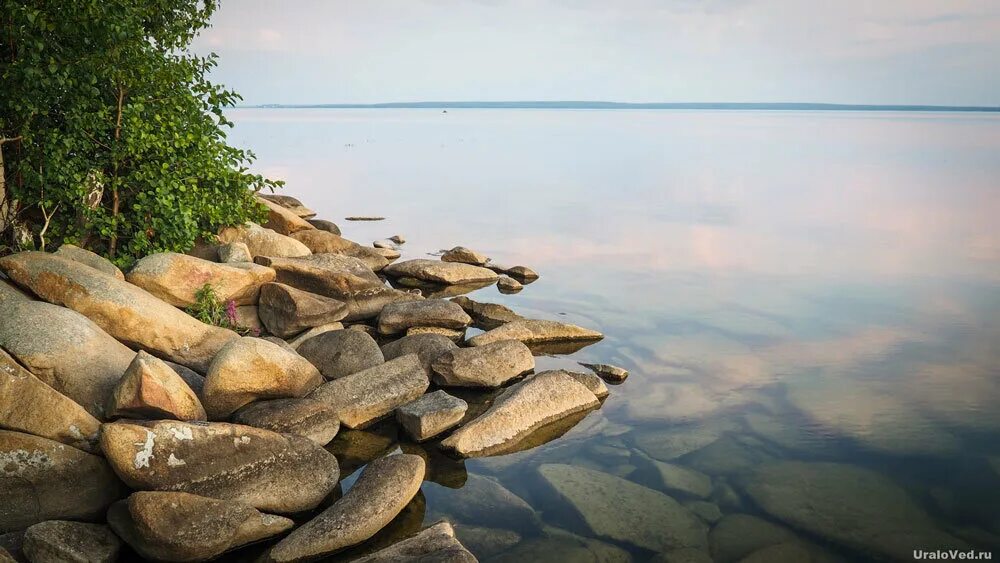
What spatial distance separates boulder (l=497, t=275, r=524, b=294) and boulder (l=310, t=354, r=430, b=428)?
23.0ft

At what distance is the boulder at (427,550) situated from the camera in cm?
634

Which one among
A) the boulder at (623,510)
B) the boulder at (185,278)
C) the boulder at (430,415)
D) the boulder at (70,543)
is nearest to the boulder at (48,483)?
the boulder at (70,543)

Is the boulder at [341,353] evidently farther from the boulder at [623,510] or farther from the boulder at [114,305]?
the boulder at [623,510]

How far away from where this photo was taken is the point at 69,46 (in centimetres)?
1147

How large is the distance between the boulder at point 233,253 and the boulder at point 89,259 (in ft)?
6.65

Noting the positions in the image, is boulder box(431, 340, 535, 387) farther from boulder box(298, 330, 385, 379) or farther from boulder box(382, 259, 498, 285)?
boulder box(382, 259, 498, 285)

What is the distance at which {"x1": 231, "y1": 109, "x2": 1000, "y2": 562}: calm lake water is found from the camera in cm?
780

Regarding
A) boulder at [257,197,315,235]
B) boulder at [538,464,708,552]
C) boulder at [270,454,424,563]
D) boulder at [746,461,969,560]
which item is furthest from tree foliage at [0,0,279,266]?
boulder at [746,461,969,560]

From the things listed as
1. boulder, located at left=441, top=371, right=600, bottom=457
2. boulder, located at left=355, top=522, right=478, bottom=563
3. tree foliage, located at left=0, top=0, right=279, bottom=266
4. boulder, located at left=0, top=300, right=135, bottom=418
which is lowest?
boulder, located at left=441, top=371, right=600, bottom=457

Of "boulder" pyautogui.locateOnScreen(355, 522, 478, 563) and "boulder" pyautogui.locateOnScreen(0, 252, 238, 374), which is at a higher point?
"boulder" pyautogui.locateOnScreen(0, 252, 238, 374)

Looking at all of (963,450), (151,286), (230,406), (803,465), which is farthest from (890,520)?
(151,286)

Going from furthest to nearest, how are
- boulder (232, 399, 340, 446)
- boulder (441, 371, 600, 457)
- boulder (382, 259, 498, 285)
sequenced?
boulder (382, 259, 498, 285), boulder (441, 371, 600, 457), boulder (232, 399, 340, 446)

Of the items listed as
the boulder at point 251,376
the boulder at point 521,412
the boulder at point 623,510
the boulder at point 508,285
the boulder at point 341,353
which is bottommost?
the boulder at point 508,285

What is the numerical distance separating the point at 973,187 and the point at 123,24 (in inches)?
1385
